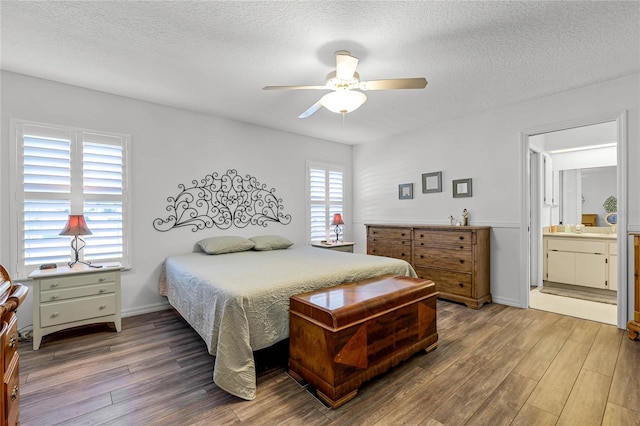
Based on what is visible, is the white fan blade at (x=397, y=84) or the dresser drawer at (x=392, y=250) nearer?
the white fan blade at (x=397, y=84)

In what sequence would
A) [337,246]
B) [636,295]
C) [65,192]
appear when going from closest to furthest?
[636,295], [65,192], [337,246]

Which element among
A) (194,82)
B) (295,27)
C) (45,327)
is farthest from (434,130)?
(45,327)

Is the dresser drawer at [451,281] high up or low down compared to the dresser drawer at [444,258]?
down

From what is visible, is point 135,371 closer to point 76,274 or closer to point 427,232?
point 76,274

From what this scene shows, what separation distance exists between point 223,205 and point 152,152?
43.8 inches

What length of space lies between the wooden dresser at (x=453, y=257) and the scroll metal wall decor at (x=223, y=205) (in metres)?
2.11

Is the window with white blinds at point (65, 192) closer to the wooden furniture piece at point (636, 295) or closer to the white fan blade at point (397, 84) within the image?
the white fan blade at point (397, 84)

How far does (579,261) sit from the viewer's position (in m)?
4.44

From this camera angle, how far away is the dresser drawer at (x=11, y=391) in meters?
1.01

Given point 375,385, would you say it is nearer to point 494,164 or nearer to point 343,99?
point 343,99

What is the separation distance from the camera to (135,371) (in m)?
2.31

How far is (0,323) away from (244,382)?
1385 millimetres

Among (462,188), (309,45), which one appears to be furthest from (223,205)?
(462,188)

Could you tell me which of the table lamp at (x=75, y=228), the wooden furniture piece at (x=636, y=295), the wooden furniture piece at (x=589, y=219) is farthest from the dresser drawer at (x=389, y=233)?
the table lamp at (x=75, y=228)
